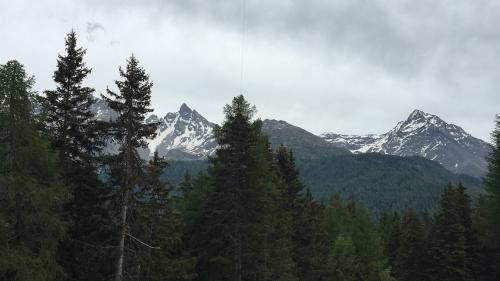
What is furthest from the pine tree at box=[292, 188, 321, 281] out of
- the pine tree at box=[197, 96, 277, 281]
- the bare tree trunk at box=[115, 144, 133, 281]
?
the bare tree trunk at box=[115, 144, 133, 281]

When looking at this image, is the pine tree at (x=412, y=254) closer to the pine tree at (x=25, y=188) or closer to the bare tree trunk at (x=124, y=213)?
the bare tree trunk at (x=124, y=213)

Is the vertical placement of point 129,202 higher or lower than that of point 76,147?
lower

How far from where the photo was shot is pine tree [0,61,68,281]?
1989cm

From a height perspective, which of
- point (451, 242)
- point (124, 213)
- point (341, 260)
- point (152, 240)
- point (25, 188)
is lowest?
point (341, 260)

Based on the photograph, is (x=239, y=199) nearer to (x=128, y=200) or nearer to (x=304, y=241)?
(x=128, y=200)

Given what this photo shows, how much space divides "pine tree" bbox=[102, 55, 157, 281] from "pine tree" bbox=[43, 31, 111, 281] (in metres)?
3.51

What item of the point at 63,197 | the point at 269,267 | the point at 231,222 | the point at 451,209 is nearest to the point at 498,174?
the point at 451,209

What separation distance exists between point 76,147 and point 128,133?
5537 mm

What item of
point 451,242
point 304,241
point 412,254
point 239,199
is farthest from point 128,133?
point 412,254

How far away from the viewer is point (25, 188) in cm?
1994

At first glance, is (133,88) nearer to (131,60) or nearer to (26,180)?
(131,60)

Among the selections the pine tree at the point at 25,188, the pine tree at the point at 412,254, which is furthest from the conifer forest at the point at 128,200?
the pine tree at the point at 412,254

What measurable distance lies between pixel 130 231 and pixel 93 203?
15.4 feet

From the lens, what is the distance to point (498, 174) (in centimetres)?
4350
